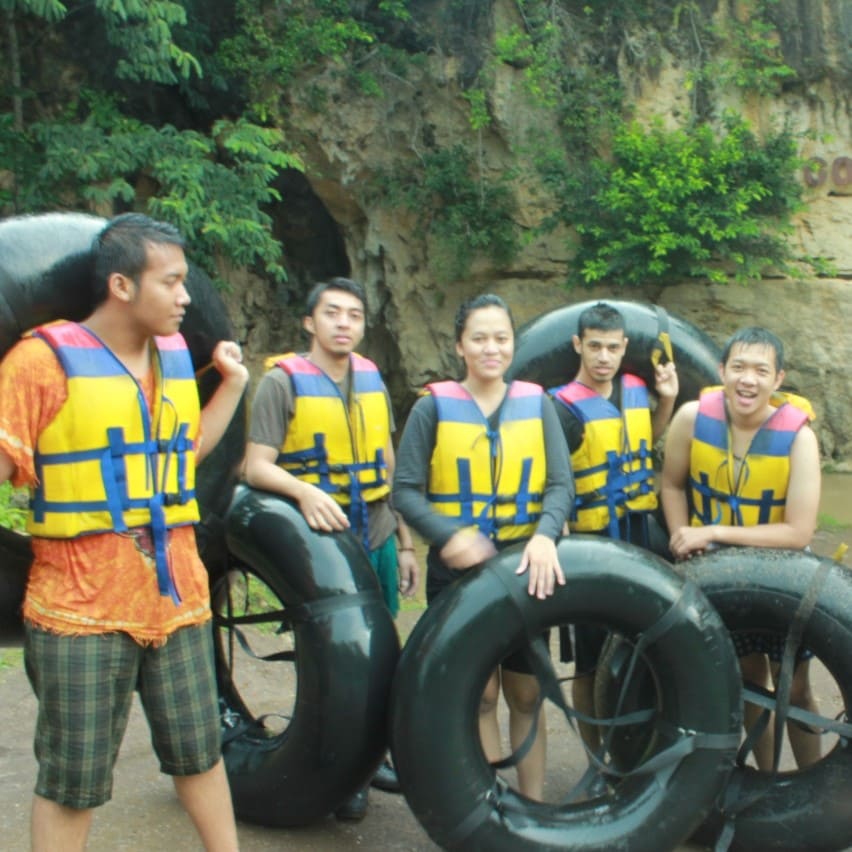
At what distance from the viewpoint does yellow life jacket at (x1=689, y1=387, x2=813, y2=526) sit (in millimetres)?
3260

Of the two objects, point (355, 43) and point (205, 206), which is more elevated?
point (355, 43)

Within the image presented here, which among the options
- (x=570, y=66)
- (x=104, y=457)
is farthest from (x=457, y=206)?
(x=104, y=457)

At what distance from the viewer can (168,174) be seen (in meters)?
8.84

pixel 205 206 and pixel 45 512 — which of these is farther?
pixel 205 206

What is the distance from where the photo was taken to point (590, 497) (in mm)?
3496

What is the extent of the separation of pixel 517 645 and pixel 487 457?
1.88ft

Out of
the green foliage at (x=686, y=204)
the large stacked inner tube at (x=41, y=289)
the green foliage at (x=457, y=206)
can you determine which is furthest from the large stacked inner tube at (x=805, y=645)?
the green foliage at (x=457, y=206)

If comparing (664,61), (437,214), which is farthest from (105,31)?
(664,61)

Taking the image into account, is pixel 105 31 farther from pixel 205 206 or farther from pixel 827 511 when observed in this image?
pixel 827 511

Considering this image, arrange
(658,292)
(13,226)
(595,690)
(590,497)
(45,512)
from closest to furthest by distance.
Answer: (45,512), (13,226), (595,690), (590,497), (658,292)

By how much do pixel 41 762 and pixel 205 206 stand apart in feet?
24.1

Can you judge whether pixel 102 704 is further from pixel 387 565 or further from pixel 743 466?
pixel 743 466

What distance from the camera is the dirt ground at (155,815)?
10.3 ft

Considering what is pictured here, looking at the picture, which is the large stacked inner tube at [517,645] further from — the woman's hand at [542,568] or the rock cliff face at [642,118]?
the rock cliff face at [642,118]
